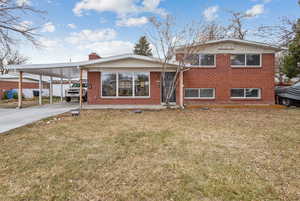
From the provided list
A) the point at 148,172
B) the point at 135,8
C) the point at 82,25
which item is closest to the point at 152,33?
the point at 135,8

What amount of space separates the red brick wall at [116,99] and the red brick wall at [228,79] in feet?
7.19

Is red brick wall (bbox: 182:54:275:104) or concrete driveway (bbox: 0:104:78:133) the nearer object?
concrete driveway (bbox: 0:104:78:133)

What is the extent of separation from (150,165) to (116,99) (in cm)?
840

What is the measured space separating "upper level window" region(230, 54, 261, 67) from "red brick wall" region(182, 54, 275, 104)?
0.29 metres

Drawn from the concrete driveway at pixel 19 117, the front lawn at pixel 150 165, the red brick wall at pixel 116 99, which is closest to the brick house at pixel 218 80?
the red brick wall at pixel 116 99

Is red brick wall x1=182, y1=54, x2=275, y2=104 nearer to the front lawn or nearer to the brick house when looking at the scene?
the brick house

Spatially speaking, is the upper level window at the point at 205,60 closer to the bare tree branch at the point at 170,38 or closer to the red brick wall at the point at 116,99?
the bare tree branch at the point at 170,38

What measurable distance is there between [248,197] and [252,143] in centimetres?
250

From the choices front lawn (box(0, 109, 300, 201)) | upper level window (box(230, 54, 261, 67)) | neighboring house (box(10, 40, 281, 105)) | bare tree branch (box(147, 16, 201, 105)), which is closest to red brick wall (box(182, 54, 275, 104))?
neighboring house (box(10, 40, 281, 105))

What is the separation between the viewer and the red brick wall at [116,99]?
36.2 ft

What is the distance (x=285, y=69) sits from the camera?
557 inches

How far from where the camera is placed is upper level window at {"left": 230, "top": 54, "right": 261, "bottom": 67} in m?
11.7

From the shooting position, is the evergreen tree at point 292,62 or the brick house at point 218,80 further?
the evergreen tree at point 292,62

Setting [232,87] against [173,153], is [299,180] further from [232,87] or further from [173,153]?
[232,87]
